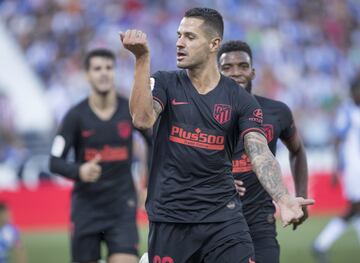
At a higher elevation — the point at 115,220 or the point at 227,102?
the point at 227,102

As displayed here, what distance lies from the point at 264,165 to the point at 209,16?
3.79 feet

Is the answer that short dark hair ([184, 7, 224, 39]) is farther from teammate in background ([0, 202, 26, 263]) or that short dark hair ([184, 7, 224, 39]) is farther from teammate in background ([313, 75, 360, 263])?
teammate in background ([313, 75, 360, 263])

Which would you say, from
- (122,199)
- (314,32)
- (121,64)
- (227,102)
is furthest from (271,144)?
(314,32)

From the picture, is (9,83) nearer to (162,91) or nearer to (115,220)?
(115,220)

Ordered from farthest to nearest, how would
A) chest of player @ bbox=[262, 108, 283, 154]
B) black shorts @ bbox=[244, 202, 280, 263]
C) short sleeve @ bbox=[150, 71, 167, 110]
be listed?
chest of player @ bbox=[262, 108, 283, 154]
black shorts @ bbox=[244, 202, 280, 263]
short sleeve @ bbox=[150, 71, 167, 110]

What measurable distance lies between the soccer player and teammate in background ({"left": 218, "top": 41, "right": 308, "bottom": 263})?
0.90 metres

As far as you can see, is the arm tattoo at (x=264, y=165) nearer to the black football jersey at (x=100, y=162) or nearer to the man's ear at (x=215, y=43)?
the man's ear at (x=215, y=43)

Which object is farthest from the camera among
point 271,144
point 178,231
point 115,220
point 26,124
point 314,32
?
point 314,32

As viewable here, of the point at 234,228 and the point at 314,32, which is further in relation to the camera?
the point at 314,32

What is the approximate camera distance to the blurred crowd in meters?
21.3

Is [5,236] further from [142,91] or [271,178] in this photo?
[271,178]

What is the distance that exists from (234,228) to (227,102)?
0.87m

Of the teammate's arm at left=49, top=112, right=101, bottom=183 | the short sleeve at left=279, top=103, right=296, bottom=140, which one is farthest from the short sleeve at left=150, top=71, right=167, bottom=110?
the teammate's arm at left=49, top=112, right=101, bottom=183

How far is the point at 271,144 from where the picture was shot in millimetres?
6941
